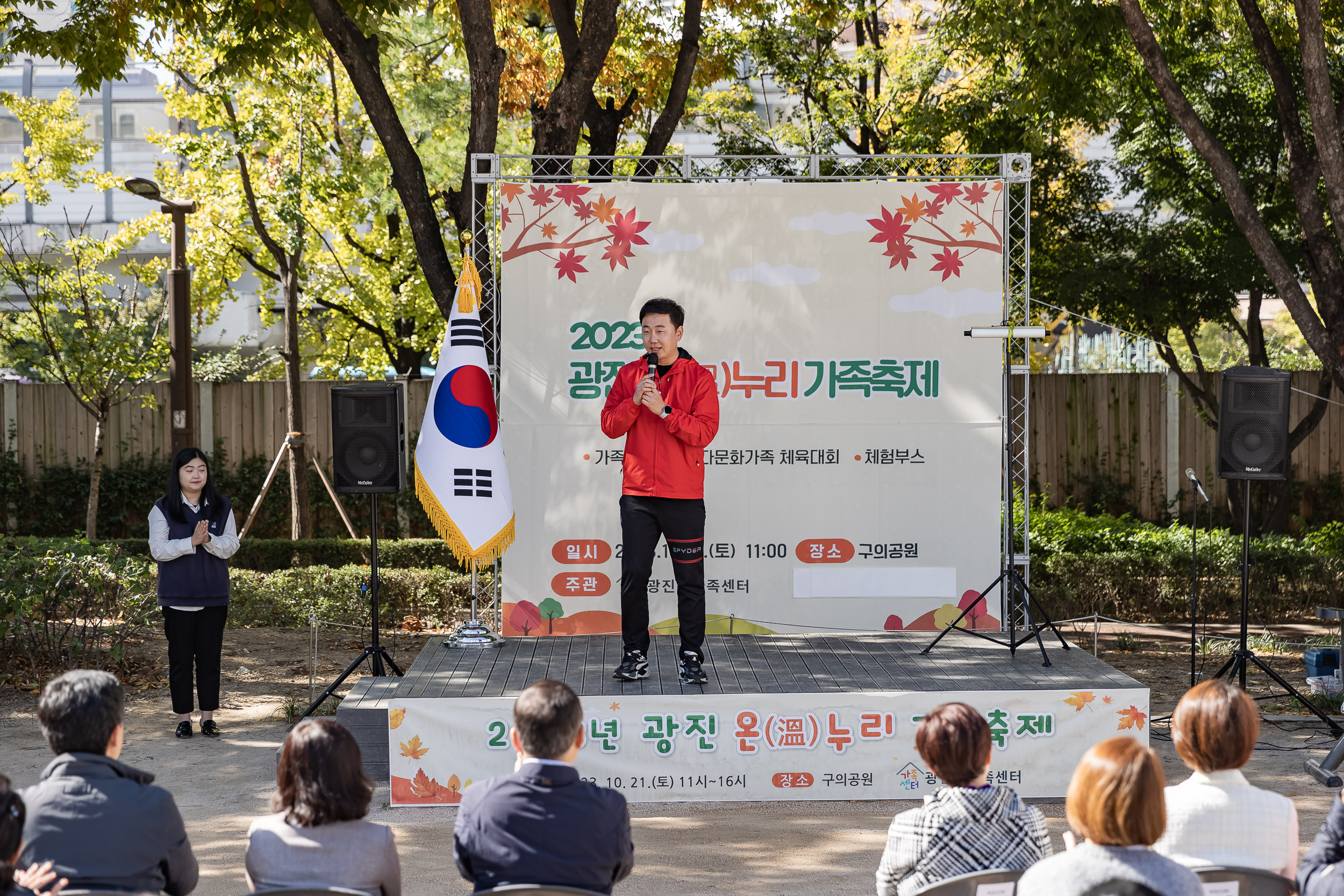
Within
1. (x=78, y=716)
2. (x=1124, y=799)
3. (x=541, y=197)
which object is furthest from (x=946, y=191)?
(x=78, y=716)

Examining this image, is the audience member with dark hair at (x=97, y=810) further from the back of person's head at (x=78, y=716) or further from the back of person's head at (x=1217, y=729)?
the back of person's head at (x=1217, y=729)

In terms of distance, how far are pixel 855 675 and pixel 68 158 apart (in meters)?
9.11

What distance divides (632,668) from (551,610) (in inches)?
60.5

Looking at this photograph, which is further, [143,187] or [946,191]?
[143,187]

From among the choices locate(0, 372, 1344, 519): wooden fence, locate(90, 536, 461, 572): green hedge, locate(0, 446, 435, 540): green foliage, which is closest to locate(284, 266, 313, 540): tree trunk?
locate(90, 536, 461, 572): green hedge

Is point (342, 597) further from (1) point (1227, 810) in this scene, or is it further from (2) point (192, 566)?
(1) point (1227, 810)

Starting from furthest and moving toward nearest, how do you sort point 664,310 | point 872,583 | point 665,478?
point 872,583, point 665,478, point 664,310

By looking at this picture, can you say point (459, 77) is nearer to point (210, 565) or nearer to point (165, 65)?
point (165, 65)

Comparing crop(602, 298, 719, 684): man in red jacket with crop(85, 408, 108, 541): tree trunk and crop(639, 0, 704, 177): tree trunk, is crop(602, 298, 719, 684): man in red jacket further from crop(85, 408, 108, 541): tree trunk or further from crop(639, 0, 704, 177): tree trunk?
crop(85, 408, 108, 541): tree trunk

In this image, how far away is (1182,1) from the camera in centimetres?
841

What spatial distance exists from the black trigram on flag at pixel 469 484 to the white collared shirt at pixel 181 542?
107 centimetres

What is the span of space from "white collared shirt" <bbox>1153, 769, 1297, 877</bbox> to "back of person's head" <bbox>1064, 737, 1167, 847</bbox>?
1.37 feet

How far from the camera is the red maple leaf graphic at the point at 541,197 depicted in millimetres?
6234

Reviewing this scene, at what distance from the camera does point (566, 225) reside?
6262mm
